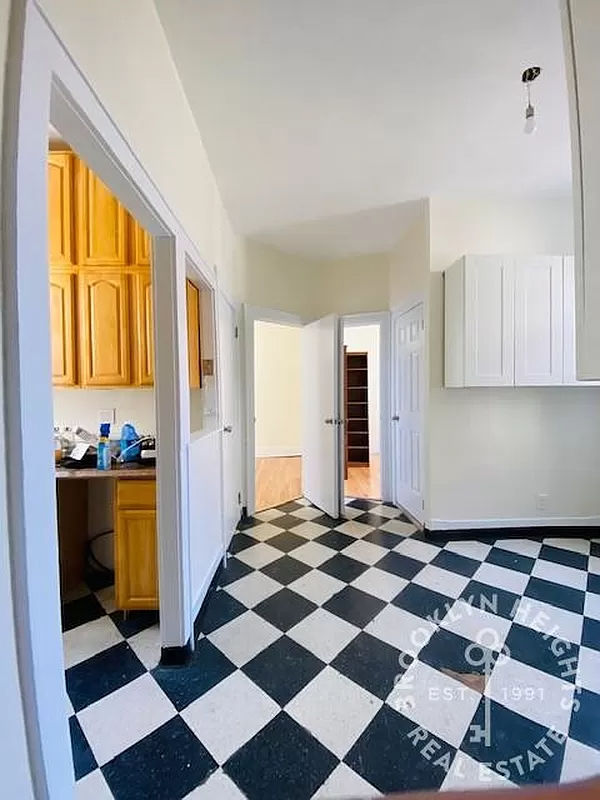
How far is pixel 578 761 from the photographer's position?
3.84ft

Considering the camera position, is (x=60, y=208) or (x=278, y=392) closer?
(x=60, y=208)

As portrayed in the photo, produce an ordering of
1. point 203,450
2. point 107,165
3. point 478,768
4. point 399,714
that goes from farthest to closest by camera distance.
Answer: point 203,450
point 399,714
point 478,768
point 107,165

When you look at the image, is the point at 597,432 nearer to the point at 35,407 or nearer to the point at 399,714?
the point at 399,714

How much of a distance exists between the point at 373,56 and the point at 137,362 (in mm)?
1873

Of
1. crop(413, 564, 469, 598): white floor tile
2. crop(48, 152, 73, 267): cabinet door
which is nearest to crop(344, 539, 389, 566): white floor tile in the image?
crop(413, 564, 469, 598): white floor tile

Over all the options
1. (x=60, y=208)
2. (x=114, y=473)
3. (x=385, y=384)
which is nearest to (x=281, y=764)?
(x=114, y=473)

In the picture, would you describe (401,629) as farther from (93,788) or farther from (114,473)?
(114,473)

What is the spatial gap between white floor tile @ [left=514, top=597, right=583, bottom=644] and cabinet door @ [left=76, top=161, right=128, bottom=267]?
2.94m

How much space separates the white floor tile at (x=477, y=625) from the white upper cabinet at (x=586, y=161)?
155 cm

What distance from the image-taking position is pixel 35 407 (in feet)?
2.24

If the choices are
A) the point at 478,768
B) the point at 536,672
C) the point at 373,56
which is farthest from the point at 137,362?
the point at 536,672

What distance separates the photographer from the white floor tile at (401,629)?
67.6 inches

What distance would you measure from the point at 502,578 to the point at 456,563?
0.93 ft

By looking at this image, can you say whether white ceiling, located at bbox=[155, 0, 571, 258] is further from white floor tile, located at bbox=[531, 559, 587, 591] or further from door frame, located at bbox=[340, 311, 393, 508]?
white floor tile, located at bbox=[531, 559, 587, 591]
